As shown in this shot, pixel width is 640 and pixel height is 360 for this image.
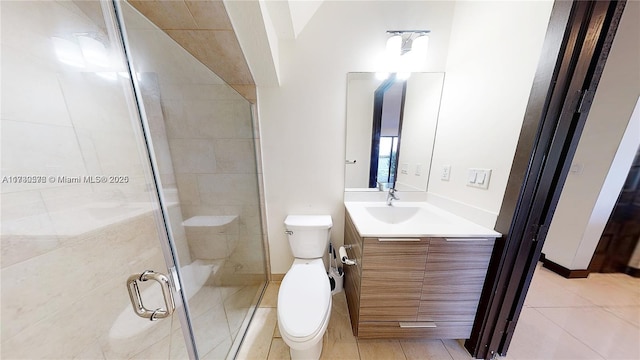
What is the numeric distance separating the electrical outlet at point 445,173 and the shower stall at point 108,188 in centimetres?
162

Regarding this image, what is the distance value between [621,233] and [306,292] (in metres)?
3.07

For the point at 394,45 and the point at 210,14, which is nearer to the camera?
the point at 210,14

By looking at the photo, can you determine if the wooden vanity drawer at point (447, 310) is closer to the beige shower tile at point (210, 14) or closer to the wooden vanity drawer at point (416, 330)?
the wooden vanity drawer at point (416, 330)

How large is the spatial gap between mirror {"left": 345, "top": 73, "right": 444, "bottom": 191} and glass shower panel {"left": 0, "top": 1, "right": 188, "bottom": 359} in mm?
1281

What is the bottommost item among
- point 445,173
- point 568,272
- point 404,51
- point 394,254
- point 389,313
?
point 568,272

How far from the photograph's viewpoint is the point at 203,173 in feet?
3.65

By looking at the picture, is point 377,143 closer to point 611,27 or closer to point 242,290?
point 611,27

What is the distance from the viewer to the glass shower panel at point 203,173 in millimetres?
853

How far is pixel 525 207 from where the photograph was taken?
0.89 meters

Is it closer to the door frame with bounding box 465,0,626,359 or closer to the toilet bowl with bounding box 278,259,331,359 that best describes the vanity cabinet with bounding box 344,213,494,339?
the door frame with bounding box 465,0,626,359

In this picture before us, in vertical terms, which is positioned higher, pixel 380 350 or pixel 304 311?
pixel 304 311

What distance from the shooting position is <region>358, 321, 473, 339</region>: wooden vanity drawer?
110cm

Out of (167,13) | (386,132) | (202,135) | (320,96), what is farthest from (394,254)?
(167,13)

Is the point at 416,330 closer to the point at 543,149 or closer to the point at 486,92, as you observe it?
the point at 543,149
